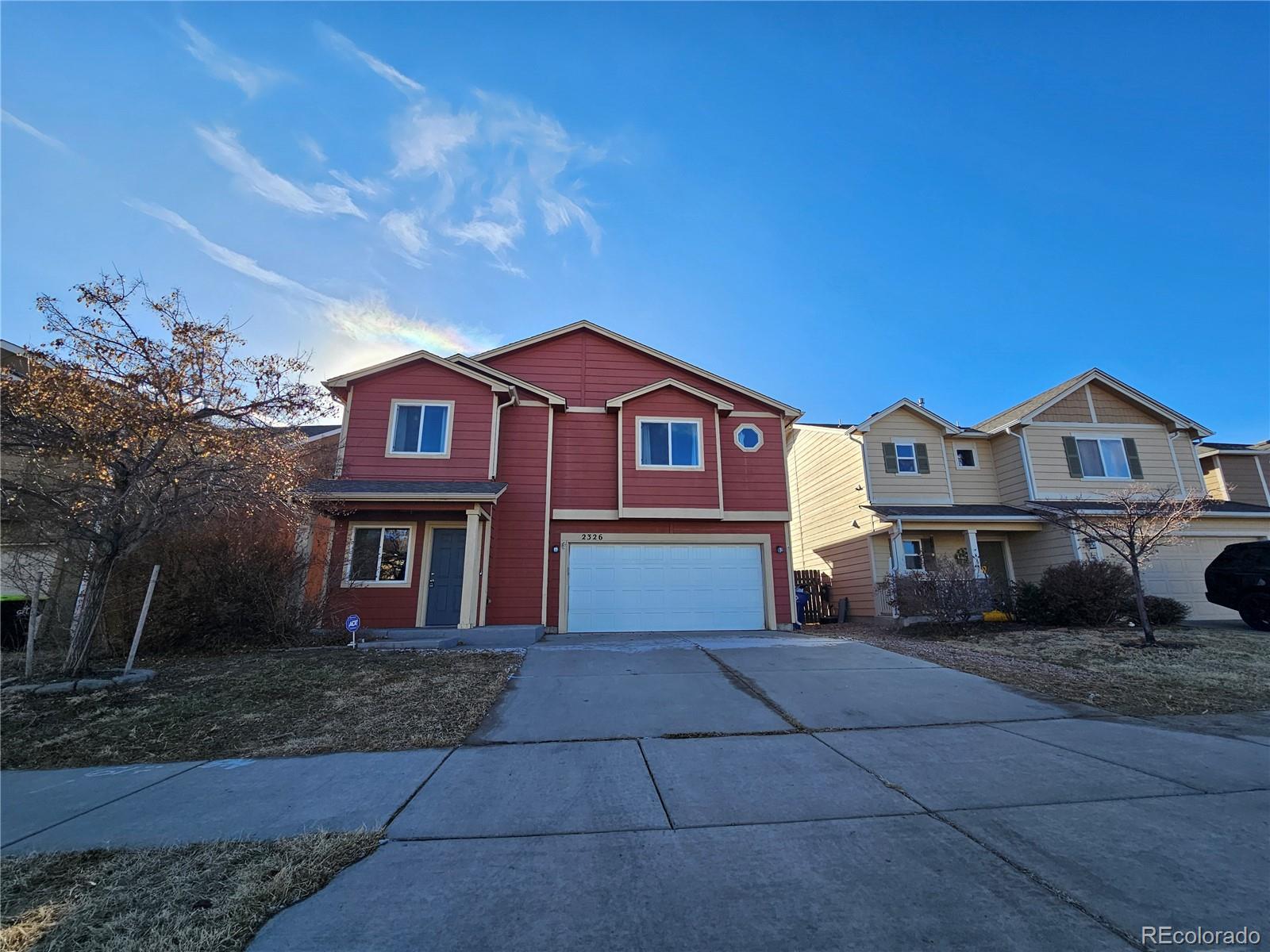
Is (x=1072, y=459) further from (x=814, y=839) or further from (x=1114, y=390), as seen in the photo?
(x=814, y=839)

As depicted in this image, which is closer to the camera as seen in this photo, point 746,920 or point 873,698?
point 746,920

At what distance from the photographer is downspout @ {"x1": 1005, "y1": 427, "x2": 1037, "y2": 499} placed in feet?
52.4

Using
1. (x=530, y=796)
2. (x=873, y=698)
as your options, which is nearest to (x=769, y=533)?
(x=873, y=698)

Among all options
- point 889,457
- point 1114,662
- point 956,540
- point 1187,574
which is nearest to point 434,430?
point 1114,662

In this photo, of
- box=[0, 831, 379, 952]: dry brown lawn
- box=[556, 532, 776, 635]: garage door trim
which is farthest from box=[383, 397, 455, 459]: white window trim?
box=[0, 831, 379, 952]: dry brown lawn

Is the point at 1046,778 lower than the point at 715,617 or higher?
lower

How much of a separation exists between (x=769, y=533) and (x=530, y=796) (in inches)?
406

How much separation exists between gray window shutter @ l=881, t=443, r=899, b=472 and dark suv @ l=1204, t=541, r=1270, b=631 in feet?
23.3

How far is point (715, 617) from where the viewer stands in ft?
40.8

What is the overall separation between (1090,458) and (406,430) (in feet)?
65.9

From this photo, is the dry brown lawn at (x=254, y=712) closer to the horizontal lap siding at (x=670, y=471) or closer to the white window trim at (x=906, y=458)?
the horizontal lap siding at (x=670, y=471)

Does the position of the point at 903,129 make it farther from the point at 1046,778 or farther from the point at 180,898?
the point at 180,898

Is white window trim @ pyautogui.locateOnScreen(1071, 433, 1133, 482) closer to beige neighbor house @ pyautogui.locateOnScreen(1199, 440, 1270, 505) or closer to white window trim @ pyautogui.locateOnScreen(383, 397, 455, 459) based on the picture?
beige neighbor house @ pyautogui.locateOnScreen(1199, 440, 1270, 505)

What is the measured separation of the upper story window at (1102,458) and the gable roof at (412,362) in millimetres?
17195
